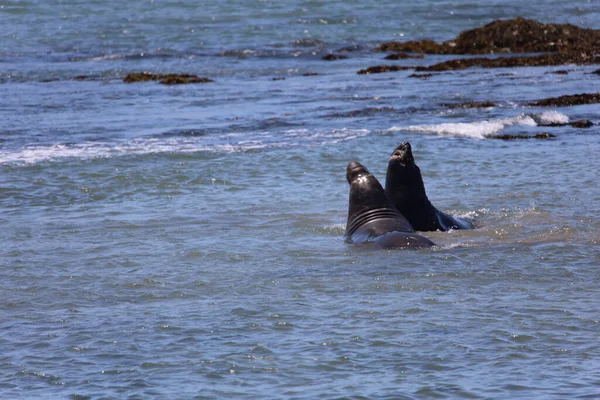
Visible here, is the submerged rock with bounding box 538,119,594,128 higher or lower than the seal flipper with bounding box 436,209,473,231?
higher

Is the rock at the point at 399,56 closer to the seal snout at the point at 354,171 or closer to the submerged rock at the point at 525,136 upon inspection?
the submerged rock at the point at 525,136

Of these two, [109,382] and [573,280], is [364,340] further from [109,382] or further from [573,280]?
[573,280]

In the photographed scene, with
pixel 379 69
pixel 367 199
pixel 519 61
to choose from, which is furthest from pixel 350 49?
pixel 367 199

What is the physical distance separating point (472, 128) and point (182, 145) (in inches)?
165

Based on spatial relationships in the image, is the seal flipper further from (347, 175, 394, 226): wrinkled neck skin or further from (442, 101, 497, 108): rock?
(442, 101, 497, 108): rock

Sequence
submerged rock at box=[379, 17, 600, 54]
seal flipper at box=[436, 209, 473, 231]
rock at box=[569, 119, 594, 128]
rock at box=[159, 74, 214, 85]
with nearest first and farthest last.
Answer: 1. seal flipper at box=[436, 209, 473, 231]
2. rock at box=[569, 119, 594, 128]
3. rock at box=[159, 74, 214, 85]
4. submerged rock at box=[379, 17, 600, 54]

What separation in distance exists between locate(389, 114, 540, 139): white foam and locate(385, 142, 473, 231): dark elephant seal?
232 inches

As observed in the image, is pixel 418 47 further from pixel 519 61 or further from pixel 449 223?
pixel 449 223

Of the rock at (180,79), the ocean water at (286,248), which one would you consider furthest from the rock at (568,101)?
the rock at (180,79)

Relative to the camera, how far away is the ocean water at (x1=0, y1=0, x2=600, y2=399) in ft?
17.8

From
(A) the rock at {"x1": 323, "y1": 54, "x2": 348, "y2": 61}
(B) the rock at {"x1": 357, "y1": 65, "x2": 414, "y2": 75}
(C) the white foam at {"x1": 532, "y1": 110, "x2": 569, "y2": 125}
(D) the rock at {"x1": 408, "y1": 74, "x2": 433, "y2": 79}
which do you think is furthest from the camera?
(A) the rock at {"x1": 323, "y1": 54, "x2": 348, "y2": 61}

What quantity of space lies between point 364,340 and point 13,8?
136 feet

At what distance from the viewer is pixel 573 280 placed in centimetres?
715

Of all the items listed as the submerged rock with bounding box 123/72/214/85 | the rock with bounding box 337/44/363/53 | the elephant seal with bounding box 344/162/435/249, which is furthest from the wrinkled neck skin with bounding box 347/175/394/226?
the rock with bounding box 337/44/363/53
